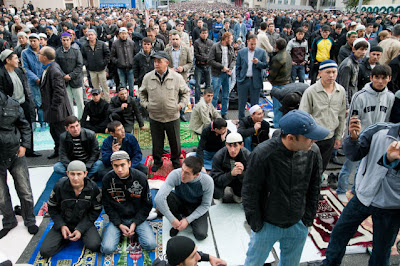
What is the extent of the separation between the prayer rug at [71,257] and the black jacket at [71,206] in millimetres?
200

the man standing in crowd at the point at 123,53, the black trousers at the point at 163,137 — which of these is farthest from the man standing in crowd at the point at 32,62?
the black trousers at the point at 163,137

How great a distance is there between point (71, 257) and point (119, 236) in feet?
1.74

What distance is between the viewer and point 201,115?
517 cm

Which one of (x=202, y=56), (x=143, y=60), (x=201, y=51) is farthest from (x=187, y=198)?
(x=201, y=51)

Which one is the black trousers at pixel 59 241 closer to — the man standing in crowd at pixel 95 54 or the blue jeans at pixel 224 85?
the blue jeans at pixel 224 85

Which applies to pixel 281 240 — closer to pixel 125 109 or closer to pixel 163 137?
pixel 163 137

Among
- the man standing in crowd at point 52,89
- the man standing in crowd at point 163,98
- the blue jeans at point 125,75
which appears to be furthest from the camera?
the blue jeans at point 125,75

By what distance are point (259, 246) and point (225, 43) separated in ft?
15.8

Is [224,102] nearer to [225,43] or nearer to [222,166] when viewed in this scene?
[225,43]

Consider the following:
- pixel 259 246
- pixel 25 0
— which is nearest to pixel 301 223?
pixel 259 246

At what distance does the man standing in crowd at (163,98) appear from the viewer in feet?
14.3

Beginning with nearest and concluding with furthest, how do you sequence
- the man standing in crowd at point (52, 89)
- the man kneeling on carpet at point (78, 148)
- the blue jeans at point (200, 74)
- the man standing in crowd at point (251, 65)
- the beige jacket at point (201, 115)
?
the man kneeling on carpet at point (78, 148) < the man standing in crowd at point (52, 89) < the beige jacket at point (201, 115) < the man standing in crowd at point (251, 65) < the blue jeans at point (200, 74)

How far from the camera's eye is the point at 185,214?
3.71m

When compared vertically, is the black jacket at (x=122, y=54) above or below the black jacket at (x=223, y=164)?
above
